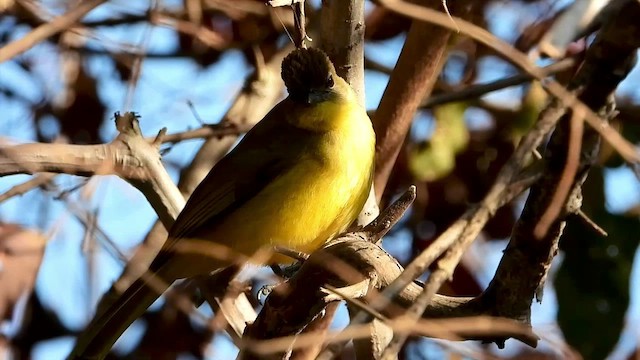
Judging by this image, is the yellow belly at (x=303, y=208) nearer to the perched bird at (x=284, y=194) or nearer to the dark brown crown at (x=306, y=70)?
the perched bird at (x=284, y=194)

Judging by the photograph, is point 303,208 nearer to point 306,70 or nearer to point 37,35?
point 306,70

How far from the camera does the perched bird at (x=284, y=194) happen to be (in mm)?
3820

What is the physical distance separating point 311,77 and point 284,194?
0.46 meters

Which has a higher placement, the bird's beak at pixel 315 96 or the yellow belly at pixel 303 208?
the bird's beak at pixel 315 96

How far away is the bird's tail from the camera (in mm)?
3820

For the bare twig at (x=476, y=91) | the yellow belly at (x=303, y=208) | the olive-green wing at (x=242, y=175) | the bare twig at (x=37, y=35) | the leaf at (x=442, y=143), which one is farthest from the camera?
the leaf at (x=442, y=143)

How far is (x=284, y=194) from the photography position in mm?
3904

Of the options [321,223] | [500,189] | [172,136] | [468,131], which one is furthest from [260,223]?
[468,131]

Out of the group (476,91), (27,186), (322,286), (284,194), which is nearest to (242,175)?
(284,194)

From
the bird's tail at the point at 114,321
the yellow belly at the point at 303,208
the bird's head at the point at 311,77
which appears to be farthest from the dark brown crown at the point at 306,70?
the bird's tail at the point at 114,321

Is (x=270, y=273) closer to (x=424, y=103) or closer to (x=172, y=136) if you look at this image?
(x=172, y=136)

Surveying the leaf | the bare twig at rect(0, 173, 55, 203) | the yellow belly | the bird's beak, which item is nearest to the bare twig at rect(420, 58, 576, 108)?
the leaf

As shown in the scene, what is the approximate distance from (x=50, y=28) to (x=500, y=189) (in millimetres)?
1777

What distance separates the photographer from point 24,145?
344 cm
